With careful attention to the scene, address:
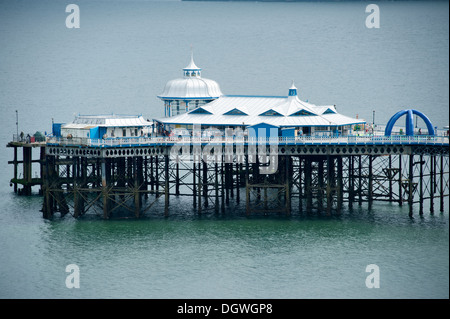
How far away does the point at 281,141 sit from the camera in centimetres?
10044

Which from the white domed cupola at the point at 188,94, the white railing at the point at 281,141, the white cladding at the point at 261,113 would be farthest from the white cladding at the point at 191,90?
the white railing at the point at 281,141

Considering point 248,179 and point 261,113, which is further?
point 261,113

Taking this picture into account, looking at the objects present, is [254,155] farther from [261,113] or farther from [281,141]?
[261,113]

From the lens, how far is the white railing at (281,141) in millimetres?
99375

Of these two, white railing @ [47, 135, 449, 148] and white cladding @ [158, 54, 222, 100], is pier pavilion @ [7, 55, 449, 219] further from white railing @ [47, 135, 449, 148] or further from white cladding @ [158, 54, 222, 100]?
white cladding @ [158, 54, 222, 100]

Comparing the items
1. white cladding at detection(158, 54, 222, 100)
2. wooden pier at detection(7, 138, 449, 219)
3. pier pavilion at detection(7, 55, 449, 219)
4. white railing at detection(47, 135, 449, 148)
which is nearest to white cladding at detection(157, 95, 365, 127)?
pier pavilion at detection(7, 55, 449, 219)

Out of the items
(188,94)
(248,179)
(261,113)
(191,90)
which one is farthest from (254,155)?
(191,90)

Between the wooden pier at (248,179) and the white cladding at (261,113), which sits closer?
the wooden pier at (248,179)

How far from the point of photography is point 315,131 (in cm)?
10262

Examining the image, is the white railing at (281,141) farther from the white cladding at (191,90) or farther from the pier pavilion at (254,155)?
the white cladding at (191,90)

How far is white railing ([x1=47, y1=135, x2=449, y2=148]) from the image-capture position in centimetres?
9938

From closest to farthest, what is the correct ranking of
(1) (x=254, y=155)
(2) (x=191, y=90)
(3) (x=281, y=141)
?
1. (3) (x=281, y=141)
2. (1) (x=254, y=155)
3. (2) (x=191, y=90)

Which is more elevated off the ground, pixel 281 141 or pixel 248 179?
pixel 281 141
